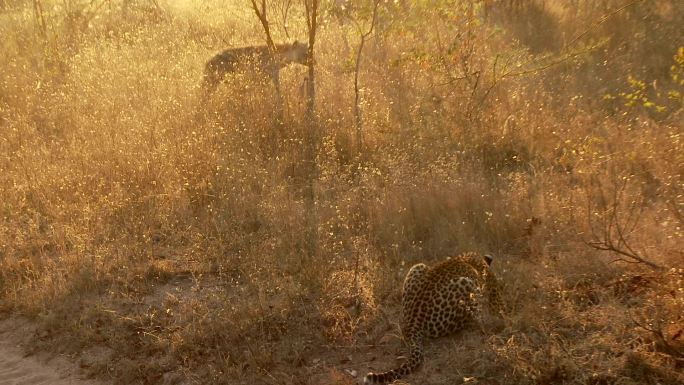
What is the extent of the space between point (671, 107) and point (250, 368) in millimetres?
6644

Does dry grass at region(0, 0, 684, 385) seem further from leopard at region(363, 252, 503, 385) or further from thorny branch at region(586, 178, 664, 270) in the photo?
leopard at region(363, 252, 503, 385)

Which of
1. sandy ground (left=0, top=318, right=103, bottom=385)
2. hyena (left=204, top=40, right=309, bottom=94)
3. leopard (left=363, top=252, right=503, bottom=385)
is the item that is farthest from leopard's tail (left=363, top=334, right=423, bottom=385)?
hyena (left=204, top=40, right=309, bottom=94)

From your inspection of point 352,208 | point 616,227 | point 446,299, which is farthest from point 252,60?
point 616,227

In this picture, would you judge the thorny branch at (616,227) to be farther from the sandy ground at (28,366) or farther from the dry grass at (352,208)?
the sandy ground at (28,366)

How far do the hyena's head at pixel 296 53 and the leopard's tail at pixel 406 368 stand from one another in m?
7.59

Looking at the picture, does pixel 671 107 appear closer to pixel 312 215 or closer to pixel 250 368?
pixel 312 215

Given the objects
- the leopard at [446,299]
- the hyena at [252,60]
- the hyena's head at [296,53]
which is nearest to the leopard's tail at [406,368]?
the leopard at [446,299]

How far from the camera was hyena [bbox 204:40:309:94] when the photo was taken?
35.6ft

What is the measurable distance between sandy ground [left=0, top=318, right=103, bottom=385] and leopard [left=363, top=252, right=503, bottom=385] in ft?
9.20

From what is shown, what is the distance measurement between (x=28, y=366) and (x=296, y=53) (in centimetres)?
777

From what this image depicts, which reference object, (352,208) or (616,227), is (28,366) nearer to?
(352,208)

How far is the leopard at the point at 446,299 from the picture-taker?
16.9 ft

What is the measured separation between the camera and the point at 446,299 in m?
5.15

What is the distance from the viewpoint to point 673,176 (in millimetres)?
6422
